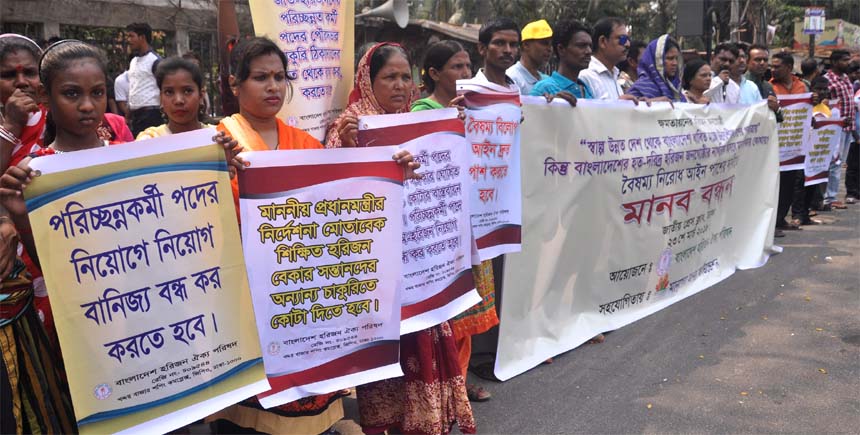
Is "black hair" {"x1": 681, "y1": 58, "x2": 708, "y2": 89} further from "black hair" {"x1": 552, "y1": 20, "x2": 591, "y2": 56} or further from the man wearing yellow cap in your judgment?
the man wearing yellow cap

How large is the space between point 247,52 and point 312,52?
687 millimetres

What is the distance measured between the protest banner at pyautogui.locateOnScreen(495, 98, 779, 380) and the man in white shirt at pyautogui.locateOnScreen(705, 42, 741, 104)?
28.0 inches

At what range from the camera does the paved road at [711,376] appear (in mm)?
3504

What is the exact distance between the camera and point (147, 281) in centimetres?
209

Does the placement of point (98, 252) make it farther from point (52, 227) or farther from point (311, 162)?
point (311, 162)

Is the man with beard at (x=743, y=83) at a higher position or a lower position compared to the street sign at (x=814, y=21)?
lower

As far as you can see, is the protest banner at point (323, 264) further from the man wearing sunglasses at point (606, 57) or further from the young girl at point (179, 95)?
the man wearing sunglasses at point (606, 57)

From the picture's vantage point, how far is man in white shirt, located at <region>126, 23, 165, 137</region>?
758 centimetres

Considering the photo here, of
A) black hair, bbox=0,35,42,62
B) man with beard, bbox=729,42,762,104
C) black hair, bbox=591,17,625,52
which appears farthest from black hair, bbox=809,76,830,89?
black hair, bbox=0,35,42,62

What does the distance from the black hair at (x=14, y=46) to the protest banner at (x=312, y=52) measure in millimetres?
886

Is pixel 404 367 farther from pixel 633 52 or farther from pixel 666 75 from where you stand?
pixel 633 52

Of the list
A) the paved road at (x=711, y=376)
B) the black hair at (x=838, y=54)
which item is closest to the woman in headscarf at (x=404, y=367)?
the paved road at (x=711, y=376)

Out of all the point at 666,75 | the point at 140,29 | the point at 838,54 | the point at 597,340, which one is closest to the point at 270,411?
the point at 597,340

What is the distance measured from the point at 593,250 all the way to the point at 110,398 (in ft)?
10.8
